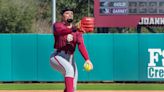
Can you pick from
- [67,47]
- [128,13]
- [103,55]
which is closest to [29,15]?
[128,13]

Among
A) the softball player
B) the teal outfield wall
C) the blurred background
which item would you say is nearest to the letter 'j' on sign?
the teal outfield wall

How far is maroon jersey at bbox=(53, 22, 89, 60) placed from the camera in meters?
8.59

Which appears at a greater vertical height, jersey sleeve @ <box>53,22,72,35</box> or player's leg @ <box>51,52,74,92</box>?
jersey sleeve @ <box>53,22,72,35</box>

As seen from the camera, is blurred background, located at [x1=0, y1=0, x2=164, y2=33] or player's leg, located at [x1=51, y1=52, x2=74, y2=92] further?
blurred background, located at [x1=0, y1=0, x2=164, y2=33]

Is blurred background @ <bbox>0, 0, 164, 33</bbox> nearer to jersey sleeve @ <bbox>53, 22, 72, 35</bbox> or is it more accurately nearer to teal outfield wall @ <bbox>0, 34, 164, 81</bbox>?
teal outfield wall @ <bbox>0, 34, 164, 81</bbox>

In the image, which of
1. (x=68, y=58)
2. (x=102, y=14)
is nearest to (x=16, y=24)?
(x=102, y=14)

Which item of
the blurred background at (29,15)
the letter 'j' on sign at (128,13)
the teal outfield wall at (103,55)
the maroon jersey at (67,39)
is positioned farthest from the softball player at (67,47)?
the blurred background at (29,15)

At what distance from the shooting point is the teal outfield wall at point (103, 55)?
17734mm

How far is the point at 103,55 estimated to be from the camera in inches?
699

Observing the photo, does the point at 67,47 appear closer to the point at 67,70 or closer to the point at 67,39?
the point at 67,39

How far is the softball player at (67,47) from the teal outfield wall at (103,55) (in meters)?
8.98

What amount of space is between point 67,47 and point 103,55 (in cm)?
914

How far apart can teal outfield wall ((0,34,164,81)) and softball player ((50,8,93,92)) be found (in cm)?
898

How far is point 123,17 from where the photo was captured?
20.2m
